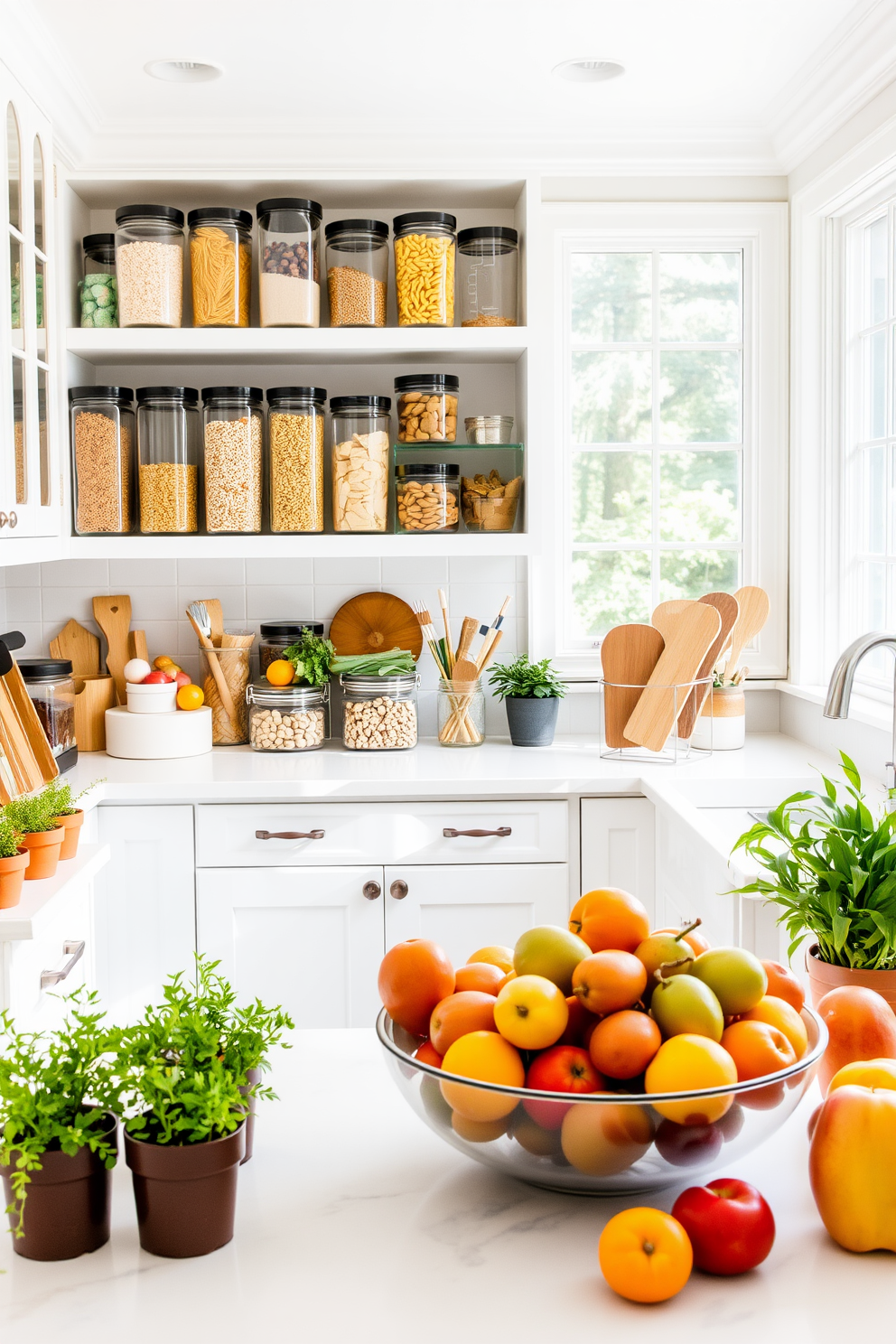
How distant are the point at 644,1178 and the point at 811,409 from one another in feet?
8.53

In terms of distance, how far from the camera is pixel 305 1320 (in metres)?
0.80

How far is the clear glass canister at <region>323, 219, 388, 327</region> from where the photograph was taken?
2.96 meters

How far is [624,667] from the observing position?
2.99 metres

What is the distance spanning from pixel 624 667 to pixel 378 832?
757mm

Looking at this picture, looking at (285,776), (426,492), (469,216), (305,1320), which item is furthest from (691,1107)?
(469,216)

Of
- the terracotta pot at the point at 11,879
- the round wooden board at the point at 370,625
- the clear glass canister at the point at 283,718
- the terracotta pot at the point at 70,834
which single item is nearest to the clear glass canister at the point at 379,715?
the clear glass canister at the point at 283,718

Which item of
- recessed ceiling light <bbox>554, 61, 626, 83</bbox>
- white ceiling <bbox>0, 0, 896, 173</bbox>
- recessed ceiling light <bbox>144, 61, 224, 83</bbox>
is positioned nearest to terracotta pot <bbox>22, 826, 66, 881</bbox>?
white ceiling <bbox>0, 0, 896, 173</bbox>

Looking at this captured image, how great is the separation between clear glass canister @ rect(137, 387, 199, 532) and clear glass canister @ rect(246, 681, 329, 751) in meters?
0.47

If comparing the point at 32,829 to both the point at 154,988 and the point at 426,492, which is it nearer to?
the point at 154,988

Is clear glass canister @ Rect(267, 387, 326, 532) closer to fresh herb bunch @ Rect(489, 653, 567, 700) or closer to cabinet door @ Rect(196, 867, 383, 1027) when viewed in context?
fresh herb bunch @ Rect(489, 653, 567, 700)

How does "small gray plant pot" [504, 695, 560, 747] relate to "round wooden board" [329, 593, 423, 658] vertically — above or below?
below

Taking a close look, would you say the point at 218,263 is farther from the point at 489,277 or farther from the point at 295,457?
the point at 489,277

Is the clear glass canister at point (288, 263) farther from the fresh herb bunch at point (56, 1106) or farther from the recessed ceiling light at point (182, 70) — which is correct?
the fresh herb bunch at point (56, 1106)

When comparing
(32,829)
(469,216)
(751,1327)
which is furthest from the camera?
(469,216)
